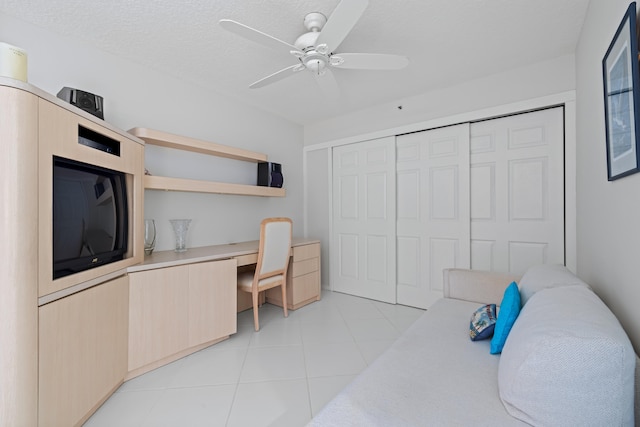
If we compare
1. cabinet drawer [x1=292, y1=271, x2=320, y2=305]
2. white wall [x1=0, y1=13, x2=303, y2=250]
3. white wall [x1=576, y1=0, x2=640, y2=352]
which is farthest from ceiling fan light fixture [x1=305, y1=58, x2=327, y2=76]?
cabinet drawer [x1=292, y1=271, x2=320, y2=305]

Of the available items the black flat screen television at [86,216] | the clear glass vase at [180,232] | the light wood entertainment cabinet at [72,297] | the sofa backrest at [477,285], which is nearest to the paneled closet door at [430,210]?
the sofa backrest at [477,285]

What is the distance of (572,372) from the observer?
751 mm

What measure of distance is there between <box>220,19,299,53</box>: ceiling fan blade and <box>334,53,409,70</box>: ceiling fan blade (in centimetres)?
35

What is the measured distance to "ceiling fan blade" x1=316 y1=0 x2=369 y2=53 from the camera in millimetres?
1278

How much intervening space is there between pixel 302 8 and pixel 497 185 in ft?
7.51

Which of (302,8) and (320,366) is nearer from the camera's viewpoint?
(302,8)

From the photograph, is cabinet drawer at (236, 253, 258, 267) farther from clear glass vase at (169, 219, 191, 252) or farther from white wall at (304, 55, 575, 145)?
white wall at (304, 55, 575, 145)

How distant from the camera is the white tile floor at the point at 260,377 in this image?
4.85 feet

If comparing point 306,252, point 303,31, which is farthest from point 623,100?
point 306,252

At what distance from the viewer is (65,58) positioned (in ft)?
6.54

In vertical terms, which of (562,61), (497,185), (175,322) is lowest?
(175,322)

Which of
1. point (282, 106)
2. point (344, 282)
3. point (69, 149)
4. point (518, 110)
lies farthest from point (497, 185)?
point (69, 149)

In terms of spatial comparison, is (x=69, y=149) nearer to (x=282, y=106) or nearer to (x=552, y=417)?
(x=552, y=417)

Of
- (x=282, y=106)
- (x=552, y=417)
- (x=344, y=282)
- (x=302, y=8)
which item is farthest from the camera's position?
(x=344, y=282)
